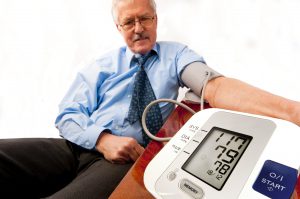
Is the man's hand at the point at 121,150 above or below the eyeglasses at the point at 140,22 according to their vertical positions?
below

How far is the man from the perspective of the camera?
68 cm

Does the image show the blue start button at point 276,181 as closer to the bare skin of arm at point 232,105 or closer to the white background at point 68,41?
the bare skin of arm at point 232,105

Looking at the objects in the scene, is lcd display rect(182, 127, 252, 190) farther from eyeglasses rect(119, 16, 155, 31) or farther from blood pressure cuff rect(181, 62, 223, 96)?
eyeglasses rect(119, 16, 155, 31)

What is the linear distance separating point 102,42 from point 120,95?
27.9 inches

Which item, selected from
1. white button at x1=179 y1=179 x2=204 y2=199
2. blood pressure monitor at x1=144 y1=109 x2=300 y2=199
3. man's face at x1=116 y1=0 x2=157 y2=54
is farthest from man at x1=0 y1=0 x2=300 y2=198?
white button at x1=179 y1=179 x2=204 y2=199

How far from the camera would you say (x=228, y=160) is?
0.45m

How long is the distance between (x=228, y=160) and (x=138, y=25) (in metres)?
0.77

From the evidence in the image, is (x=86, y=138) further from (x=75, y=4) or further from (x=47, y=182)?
(x=75, y=4)

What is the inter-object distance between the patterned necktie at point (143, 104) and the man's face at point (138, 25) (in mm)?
128

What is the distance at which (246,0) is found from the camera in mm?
1212

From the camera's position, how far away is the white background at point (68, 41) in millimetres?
1234

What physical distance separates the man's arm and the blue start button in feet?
0.68

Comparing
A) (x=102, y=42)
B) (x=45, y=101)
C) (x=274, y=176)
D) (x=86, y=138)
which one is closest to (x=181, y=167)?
(x=274, y=176)

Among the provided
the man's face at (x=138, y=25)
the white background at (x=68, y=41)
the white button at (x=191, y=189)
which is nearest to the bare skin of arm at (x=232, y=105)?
the white button at (x=191, y=189)
